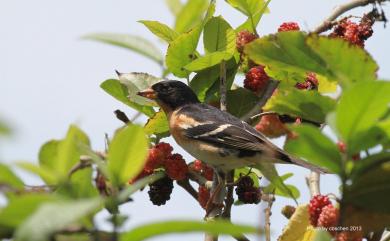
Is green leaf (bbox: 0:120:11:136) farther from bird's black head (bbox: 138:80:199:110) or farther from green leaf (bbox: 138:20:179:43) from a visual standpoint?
bird's black head (bbox: 138:80:199:110)

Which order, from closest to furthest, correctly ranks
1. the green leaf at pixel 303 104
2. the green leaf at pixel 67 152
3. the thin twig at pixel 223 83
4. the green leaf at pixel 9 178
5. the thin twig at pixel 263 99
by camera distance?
the green leaf at pixel 9 178 → the green leaf at pixel 67 152 → the green leaf at pixel 303 104 → the thin twig at pixel 223 83 → the thin twig at pixel 263 99

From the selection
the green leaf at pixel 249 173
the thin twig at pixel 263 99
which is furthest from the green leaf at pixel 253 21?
the green leaf at pixel 249 173

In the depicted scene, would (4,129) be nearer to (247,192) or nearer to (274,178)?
(274,178)

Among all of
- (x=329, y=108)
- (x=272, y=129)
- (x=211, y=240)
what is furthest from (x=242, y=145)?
(x=329, y=108)

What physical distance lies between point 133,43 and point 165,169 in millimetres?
1634

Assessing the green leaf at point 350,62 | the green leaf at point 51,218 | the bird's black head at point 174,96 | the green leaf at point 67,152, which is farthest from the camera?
the bird's black head at point 174,96

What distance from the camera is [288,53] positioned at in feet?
8.21

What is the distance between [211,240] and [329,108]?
2.89 feet

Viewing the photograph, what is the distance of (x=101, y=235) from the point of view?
5.49 ft

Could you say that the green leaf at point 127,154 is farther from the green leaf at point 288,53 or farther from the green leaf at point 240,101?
the green leaf at point 240,101

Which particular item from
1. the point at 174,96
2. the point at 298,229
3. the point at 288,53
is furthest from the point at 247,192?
the point at 174,96

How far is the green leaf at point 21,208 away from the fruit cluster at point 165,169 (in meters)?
2.12

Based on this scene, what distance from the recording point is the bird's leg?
138 inches

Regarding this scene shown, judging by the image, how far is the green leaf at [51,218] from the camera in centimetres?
123
